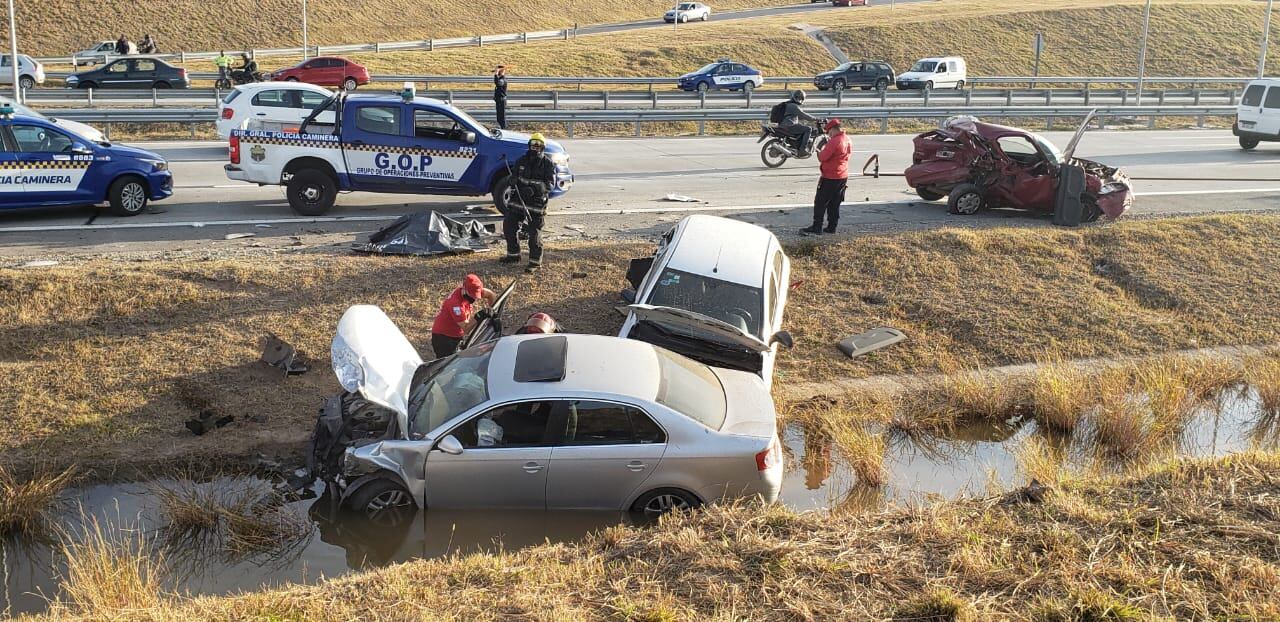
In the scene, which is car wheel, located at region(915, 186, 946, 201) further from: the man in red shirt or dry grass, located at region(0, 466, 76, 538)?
dry grass, located at region(0, 466, 76, 538)

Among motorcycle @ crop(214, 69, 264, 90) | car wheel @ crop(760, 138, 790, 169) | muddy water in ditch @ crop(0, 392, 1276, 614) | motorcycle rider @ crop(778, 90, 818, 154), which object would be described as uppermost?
motorcycle @ crop(214, 69, 264, 90)

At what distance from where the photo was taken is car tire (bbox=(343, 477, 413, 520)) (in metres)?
Result: 7.73

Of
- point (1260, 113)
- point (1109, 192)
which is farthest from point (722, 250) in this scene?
point (1260, 113)

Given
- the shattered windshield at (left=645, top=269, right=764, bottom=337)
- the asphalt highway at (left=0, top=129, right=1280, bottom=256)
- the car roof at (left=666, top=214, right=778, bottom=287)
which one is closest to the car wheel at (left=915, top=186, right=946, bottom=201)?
the asphalt highway at (left=0, top=129, right=1280, bottom=256)

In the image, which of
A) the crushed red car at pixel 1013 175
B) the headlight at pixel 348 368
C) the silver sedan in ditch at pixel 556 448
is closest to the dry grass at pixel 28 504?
the silver sedan in ditch at pixel 556 448

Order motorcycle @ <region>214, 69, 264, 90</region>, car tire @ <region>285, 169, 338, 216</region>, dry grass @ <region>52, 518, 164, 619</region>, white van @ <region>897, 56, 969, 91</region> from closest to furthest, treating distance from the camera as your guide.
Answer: dry grass @ <region>52, 518, 164, 619</region>
car tire @ <region>285, 169, 338, 216</region>
motorcycle @ <region>214, 69, 264, 90</region>
white van @ <region>897, 56, 969, 91</region>

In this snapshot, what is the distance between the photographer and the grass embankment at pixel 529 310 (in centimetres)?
961

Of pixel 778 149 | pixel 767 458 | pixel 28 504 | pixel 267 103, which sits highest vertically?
pixel 267 103

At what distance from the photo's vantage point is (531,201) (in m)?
12.7

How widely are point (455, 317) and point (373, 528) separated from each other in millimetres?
2401

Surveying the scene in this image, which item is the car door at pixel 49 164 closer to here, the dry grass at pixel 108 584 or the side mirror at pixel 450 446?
the dry grass at pixel 108 584

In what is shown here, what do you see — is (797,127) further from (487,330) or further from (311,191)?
(487,330)

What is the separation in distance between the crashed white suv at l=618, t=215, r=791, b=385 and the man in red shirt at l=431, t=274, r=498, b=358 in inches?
53.8

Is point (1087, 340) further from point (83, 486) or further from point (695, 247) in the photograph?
point (83, 486)
